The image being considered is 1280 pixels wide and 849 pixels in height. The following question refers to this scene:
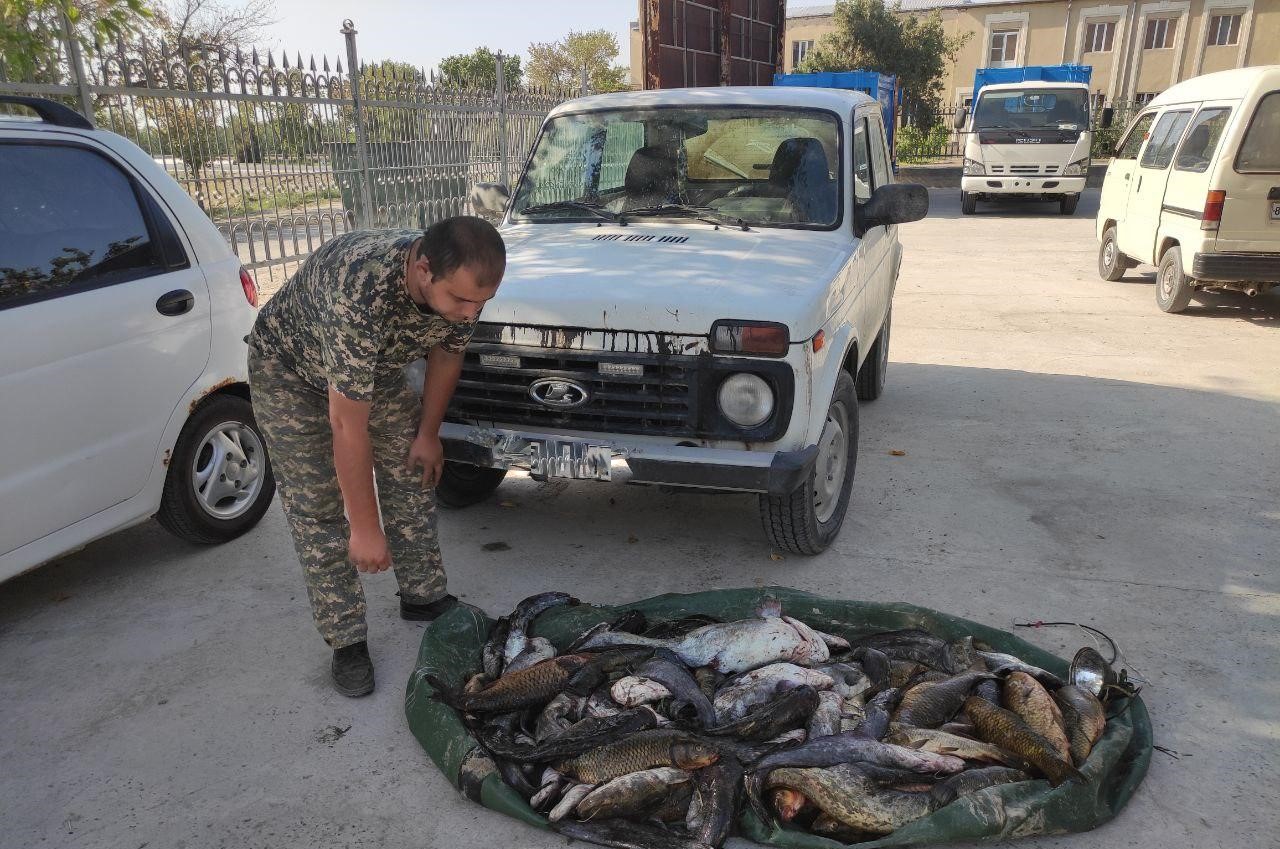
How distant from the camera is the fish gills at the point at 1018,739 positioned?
101 inches

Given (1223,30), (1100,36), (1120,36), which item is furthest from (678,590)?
(1223,30)

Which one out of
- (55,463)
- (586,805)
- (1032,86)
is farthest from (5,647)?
(1032,86)

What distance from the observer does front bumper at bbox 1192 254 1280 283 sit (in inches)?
319

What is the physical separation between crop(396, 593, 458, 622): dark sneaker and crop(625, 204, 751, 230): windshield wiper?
2.19m


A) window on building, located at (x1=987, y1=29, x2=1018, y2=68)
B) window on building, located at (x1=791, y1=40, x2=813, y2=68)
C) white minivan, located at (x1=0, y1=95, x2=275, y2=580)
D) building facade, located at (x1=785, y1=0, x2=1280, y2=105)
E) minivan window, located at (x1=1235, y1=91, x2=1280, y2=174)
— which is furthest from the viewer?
window on building, located at (x1=791, y1=40, x2=813, y2=68)

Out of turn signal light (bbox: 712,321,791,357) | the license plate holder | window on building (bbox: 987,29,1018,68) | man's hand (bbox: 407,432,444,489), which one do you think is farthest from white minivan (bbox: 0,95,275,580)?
window on building (bbox: 987,29,1018,68)

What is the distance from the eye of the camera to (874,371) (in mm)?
6348

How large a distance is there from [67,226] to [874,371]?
471cm

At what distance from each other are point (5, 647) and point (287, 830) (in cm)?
175

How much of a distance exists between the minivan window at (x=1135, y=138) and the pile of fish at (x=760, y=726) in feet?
30.9

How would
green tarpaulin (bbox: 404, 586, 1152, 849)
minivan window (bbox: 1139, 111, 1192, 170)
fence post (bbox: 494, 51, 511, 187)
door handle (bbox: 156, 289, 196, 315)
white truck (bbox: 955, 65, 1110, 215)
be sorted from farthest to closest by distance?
white truck (bbox: 955, 65, 1110, 215)
fence post (bbox: 494, 51, 511, 187)
minivan window (bbox: 1139, 111, 1192, 170)
door handle (bbox: 156, 289, 196, 315)
green tarpaulin (bbox: 404, 586, 1152, 849)

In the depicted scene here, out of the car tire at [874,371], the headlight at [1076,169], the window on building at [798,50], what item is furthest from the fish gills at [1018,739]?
the window on building at [798,50]

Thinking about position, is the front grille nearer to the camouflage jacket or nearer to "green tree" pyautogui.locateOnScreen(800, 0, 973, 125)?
the camouflage jacket

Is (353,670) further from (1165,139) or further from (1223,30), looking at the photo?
(1223,30)
